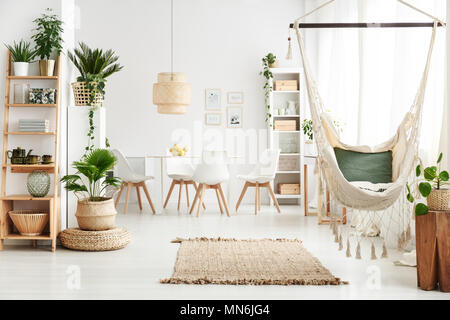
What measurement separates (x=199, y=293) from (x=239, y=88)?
17.2 ft

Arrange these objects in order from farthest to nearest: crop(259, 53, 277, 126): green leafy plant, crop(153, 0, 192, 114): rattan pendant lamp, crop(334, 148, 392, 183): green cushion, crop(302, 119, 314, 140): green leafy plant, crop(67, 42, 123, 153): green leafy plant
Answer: crop(259, 53, 277, 126): green leafy plant
crop(302, 119, 314, 140): green leafy plant
crop(153, 0, 192, 114): rattan pendant lamp
crop(67, 42, 123, 153): green leafy plant
crop(334, 148, 392, 183): green cushion

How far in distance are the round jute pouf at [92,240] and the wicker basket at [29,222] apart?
221mm

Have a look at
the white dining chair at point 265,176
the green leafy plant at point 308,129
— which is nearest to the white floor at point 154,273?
the white dining chair at point 265,176

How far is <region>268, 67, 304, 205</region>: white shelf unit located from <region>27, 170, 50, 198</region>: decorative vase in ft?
12.9

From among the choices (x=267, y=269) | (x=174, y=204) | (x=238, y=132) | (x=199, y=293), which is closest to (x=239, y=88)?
(x=238, y=132)

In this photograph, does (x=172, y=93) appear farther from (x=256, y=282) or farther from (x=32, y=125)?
(x=256, y=282)

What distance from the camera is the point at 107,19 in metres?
7.96

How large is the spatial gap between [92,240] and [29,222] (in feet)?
1.88

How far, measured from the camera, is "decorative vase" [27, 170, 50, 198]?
453 centimetres

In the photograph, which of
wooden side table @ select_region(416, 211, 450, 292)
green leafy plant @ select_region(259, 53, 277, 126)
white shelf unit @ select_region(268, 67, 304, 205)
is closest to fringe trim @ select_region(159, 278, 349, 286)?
wooden side table @ select_region(416, 211, 450, 292)

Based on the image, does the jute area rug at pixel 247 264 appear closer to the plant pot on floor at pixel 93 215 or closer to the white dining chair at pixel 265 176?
the plant pot on floor at pixel 93 215

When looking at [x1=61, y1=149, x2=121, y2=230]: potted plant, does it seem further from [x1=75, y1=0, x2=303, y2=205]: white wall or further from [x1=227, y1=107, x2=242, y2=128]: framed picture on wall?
[x1=227, y1=107, x2=242, y2=128]: framed picture on wall

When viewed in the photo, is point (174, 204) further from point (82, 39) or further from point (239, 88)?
point (82, 39)

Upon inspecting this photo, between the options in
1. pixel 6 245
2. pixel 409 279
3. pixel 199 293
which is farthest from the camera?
pixel 6 245
